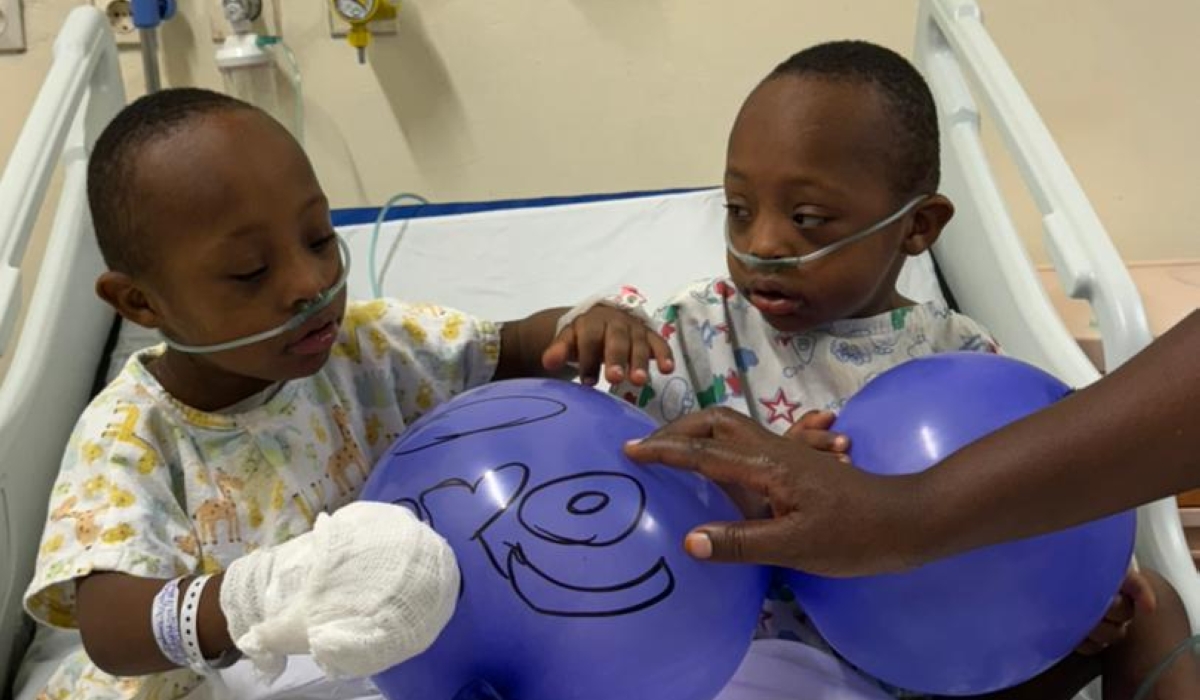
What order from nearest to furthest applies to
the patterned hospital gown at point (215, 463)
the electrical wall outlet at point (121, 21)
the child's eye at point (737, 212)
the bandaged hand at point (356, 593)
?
1. the bandaged hand at point (356, 593)
2. the patterned hospital gown at point (215, 463)
3. the child's eye at point (737, 212)
4. the electrical wall outlet at point (121, 21)

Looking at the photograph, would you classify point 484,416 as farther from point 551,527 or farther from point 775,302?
point 775,302

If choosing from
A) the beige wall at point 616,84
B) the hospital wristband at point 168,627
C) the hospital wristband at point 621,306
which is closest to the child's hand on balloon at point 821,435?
the hospital wristband at point 621,306

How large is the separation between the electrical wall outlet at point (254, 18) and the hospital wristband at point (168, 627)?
1548 millimetres

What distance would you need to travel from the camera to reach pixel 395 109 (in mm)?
2352

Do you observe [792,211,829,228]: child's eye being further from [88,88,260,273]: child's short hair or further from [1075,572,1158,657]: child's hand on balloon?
[88,88,260,273]: child's short hair

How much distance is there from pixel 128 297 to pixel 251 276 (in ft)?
0.56

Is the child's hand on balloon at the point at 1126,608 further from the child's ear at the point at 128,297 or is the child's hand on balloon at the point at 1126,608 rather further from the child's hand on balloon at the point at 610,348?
the child's ear at the point at 128,297

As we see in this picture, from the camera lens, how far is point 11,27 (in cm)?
225

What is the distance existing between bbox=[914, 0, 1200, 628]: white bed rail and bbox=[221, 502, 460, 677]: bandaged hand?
0.52 metres

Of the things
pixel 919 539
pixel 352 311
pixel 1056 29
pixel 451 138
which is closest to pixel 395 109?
pixel 451 138

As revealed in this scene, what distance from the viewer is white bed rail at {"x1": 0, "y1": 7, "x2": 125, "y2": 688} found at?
1.34m

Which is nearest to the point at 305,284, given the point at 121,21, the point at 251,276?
the point at 251,276

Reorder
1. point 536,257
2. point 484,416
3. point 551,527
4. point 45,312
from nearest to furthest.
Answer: point 551,527 → point 484,416 → point 45,312 → point 536,257

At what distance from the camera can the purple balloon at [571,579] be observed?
3.04 ft
